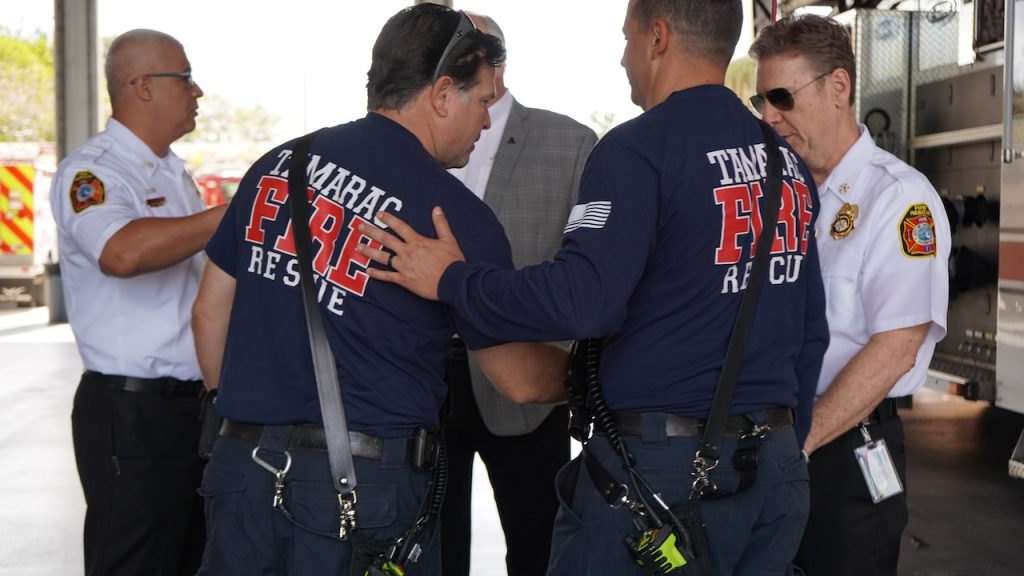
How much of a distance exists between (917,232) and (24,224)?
1283 cm

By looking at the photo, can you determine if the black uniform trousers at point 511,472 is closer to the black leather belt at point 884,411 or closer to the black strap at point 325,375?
the black leather belt at point 884,411

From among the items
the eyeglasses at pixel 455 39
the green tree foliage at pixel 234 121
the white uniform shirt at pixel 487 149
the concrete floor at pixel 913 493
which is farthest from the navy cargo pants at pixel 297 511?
the green tree foliage at pixel 234 121

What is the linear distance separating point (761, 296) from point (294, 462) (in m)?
0.88

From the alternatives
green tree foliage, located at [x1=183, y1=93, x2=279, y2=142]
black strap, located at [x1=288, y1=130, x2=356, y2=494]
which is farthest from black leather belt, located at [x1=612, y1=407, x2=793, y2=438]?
green tree foliage, located at [x1=183, y1=93, x2=279, y2=142]

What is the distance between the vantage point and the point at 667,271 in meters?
1.97

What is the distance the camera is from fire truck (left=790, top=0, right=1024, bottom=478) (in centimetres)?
516

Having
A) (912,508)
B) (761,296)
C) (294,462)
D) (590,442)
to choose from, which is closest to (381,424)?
(294,462)

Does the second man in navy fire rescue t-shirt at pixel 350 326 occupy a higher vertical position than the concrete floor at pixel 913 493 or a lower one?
higher

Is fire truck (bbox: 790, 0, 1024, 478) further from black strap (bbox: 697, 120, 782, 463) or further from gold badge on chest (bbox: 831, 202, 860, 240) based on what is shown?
black strap (bbox: 697, 120, 782, 463)

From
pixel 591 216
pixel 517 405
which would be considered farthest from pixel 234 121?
pixel 591 216

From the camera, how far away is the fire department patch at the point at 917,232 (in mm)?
2426

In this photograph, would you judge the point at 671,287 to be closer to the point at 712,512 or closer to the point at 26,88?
the point at 712,512

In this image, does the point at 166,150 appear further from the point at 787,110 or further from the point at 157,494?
the point at 787,110

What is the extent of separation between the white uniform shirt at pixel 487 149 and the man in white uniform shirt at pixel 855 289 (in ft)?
2.83
